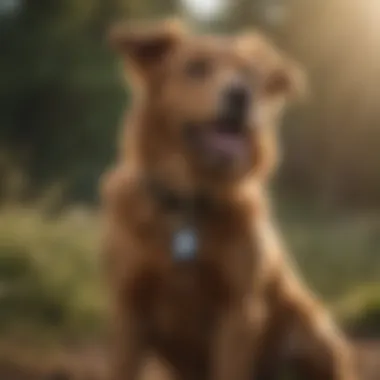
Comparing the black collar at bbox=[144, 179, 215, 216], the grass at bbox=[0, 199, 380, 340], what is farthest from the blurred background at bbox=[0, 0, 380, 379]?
the black collar at bbox=[144, 179, 215, 216]

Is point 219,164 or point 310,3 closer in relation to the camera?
point 219,164

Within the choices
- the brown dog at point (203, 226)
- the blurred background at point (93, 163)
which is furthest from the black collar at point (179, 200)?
the blurred background at point (93, 163)

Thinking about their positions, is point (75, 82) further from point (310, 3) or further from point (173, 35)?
point (310, 3)

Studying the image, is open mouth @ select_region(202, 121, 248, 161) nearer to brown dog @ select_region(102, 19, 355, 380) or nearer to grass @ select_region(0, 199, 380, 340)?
brown dog @ select_region(102, 19, 355, 380)

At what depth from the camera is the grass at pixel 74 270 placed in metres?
1.64

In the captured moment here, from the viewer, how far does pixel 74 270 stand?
65.1 inches

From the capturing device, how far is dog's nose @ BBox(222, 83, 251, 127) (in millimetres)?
1557

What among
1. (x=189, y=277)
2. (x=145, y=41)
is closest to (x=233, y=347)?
(x=189, y=277)

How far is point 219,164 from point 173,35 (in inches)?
9.4

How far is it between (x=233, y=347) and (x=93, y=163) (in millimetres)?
404

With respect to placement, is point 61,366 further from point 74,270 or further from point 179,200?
point 179,200

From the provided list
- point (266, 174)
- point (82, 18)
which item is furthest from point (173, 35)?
point (266, 174)

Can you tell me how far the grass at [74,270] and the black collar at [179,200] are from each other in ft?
0.39

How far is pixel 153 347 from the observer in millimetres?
1628
